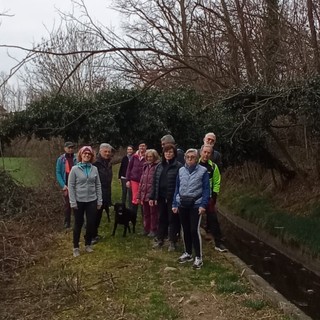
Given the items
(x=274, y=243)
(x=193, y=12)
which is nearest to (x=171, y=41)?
(x=193, y=12)

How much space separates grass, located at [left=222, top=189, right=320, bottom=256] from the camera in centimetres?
1155

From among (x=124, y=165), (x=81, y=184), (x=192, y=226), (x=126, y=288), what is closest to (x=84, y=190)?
(x=81, y=184)

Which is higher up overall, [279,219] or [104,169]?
[104,169]

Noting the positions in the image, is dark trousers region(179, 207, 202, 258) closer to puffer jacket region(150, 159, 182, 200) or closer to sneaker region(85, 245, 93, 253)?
puffer jacket region(150, 159, 182, 200)

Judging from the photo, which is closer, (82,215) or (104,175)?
(82,215)

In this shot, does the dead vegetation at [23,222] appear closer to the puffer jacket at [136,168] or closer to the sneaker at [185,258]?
the puffer jacket at [136,168]

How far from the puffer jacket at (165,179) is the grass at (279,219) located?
4369mm

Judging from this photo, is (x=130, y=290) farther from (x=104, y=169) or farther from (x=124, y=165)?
(x=124, y=165)

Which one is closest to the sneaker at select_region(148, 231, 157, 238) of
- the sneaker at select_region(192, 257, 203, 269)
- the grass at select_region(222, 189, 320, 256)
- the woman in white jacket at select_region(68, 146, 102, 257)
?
the woman in white jacket at select_region(68, 146, 102, 257)

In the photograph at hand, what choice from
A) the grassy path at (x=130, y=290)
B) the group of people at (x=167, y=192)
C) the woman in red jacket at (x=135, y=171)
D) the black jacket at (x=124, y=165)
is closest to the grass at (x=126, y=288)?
the grassy path at (x=130, y=290)

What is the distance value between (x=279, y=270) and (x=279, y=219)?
289cm

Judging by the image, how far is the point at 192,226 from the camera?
7.43 metres

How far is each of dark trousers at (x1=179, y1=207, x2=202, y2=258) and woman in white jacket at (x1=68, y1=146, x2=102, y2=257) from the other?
1645mm

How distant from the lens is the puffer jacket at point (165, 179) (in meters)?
8.36
